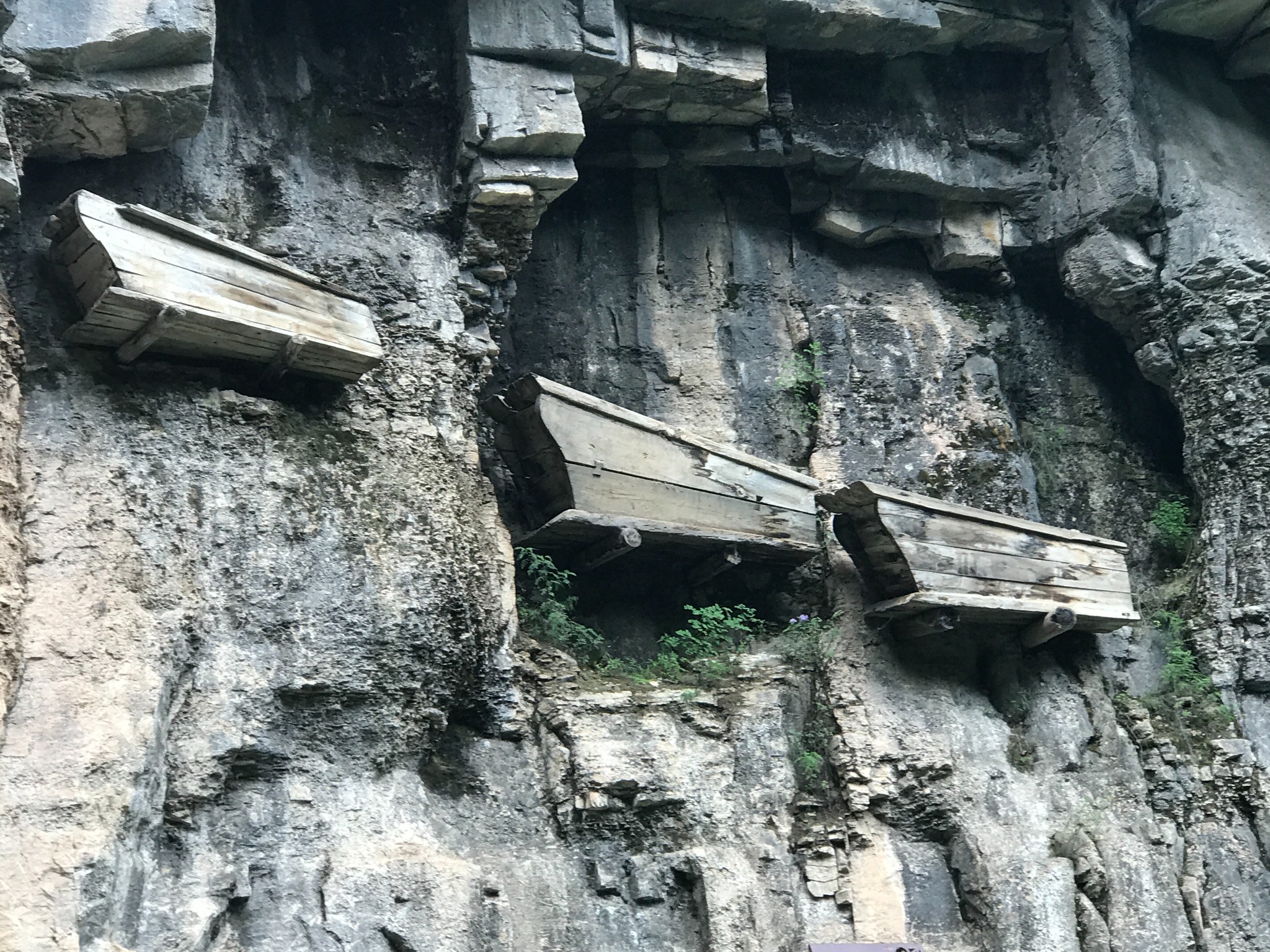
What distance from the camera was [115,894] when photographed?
425 centimetres

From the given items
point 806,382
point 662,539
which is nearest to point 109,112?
point 662,539

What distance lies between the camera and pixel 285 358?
216 inches

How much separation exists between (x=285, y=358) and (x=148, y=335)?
0.63 meters

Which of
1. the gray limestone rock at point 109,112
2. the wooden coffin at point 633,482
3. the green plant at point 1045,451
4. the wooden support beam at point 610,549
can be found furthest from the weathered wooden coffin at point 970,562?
the gray limestone rock at point 109,112

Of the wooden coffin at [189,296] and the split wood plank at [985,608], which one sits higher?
the wooden coffin at [189,296]

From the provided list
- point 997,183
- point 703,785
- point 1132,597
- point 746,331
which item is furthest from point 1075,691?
point 997,183

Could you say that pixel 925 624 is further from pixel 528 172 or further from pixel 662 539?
pixel 528 172

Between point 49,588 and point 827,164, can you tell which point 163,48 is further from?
point 827,164

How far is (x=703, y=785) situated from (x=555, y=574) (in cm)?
139

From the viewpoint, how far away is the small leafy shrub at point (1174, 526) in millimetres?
8148

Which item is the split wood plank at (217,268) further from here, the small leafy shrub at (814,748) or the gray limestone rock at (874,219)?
the gray limestone rock at (874,219)

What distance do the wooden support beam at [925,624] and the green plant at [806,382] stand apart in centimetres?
162

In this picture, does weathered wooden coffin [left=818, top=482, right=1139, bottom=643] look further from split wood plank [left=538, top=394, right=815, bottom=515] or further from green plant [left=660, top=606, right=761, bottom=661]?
green plant [left=660, top=606, right=761, bottom=661]

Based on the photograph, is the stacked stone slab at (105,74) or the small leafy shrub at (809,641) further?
the small leafy shrub at (809,641)
